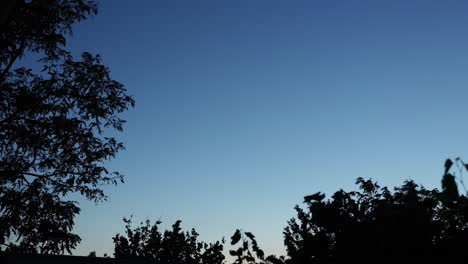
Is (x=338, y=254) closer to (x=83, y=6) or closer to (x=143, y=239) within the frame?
(x=83, y=6)

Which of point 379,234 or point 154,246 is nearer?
point 379,234

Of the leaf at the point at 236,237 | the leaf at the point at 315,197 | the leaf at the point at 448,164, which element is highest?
the leaf at the point at 315,197

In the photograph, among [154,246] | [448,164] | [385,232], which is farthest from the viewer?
[154,246]

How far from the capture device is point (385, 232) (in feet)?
11.4

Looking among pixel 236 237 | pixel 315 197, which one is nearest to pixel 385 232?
pixel 315 197

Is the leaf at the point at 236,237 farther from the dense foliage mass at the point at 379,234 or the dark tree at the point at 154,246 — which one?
the dark tree at the point at 154,246

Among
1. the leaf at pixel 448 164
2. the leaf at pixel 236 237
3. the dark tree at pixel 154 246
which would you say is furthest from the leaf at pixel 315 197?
the dark tree at pixel 154 246

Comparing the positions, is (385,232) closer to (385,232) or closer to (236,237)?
(385,232)

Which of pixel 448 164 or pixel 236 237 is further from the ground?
pixel 236 237

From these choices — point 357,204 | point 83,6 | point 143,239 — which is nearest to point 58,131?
point 83,6

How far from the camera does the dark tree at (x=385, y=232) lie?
A: 133 inches

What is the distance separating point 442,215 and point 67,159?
642 inches

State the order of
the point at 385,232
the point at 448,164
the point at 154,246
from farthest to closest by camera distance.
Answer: the point at 154,246 → the point at 385,232 → the point at 448,164

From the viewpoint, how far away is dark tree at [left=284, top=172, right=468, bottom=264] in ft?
11.0
